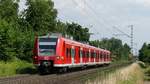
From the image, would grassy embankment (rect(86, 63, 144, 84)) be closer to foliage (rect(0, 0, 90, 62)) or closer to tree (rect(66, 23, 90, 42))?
foliage (rect(0, 0, 90, 62))

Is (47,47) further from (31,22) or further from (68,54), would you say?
(31,22)

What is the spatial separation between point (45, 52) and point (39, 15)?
5777cm

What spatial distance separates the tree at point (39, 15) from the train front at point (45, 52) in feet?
177

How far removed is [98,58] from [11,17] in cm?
2764

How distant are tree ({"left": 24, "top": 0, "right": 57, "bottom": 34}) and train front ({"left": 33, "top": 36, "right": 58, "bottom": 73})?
2120 inches

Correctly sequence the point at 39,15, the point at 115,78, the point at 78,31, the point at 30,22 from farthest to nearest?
the point at 78,31 → the point at 39,15 → the point at 30,22 → the point at 115,78

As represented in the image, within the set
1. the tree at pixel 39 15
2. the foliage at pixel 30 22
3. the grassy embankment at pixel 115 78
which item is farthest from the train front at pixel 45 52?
the tree at pixel 39 15

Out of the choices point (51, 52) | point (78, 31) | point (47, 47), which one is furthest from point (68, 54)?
point (78, 31)

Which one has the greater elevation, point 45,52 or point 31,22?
point 31,22

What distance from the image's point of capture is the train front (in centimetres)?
3716

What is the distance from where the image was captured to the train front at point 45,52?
37.2m

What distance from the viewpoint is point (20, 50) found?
54.8m

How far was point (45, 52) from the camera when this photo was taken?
37.4 m

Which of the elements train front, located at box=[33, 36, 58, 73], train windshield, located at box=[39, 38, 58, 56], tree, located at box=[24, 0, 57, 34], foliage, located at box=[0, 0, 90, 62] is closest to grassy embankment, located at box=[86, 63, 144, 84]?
train front, located at box=[33, 36, 58, 73]
